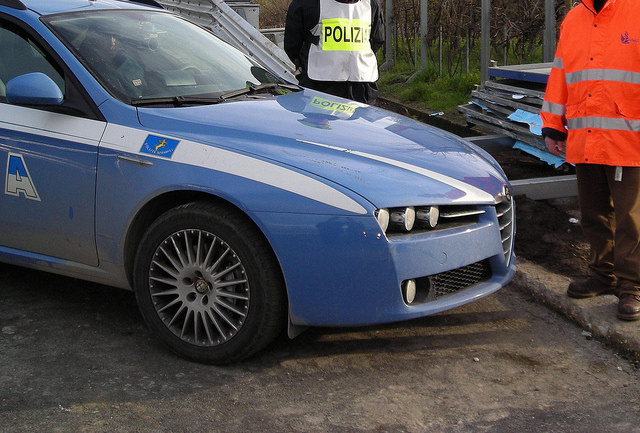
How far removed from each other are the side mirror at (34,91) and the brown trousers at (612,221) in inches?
110

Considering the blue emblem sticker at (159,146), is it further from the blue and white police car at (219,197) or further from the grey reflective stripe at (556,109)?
the grey reflective stripe at (556,109)

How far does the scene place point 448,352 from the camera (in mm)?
3959

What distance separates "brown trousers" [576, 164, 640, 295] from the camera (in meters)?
4.14

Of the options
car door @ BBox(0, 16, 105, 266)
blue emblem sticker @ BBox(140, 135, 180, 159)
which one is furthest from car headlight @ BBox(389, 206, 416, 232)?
car door @ BBox(0, 16, 105, 266)

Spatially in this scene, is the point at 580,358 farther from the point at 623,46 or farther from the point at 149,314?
the point at 149,314

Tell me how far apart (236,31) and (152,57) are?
20.6ft

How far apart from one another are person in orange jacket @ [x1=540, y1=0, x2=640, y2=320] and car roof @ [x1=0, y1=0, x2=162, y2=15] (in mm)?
2640

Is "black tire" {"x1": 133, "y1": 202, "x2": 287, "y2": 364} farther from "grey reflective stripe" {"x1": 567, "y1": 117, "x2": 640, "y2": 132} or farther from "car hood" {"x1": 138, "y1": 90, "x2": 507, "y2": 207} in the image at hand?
"grey reflective stripe" {"x1": 567, "y1": 117, "x2": 640, "y2": 132}

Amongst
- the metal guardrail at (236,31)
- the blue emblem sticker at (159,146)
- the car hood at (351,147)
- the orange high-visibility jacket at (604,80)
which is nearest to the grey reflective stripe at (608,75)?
the orange high-visibility jacket at (604,80)

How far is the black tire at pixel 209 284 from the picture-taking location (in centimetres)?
359

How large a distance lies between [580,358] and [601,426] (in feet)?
2.20

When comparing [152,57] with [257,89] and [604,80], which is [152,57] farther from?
[604,80]

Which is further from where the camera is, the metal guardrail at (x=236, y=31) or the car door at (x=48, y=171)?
the metal guardrail at (x=236, y=31)

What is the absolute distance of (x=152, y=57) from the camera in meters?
4.47
